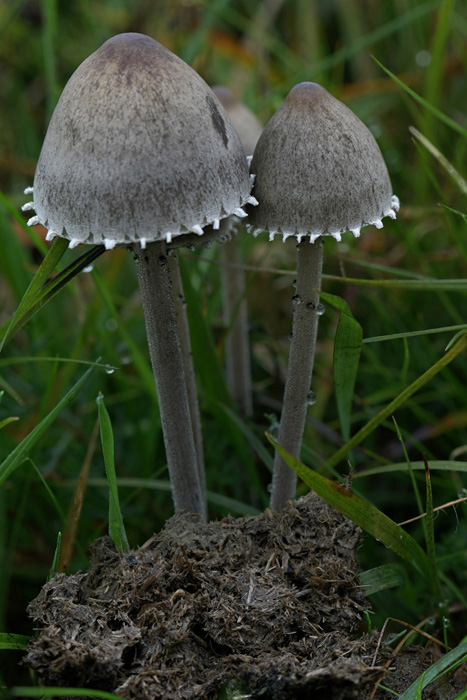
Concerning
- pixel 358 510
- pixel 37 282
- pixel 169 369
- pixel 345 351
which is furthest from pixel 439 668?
pixel 37 282

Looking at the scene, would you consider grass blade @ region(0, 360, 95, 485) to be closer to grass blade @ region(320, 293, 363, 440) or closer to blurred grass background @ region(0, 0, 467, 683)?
blurred grass background @ region(0, 0, 467, 683)

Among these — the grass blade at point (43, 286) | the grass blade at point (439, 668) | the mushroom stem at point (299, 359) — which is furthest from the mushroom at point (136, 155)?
the grass blade at point (439, 668)

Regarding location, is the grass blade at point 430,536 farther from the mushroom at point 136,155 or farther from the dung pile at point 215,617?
the mushroom at point 136,155

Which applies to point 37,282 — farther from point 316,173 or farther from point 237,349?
point 237,349

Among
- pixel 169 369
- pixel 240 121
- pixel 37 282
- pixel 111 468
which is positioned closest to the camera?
pixel 111 468

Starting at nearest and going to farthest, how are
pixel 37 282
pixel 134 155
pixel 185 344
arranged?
1. pixel 134 155
2. pixel 37 282
3. pixel 185 344

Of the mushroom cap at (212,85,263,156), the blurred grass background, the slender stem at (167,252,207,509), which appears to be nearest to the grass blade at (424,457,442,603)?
the blurred grass background

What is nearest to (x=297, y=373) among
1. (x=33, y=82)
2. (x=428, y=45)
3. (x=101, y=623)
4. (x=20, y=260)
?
(x=101, y=623)
